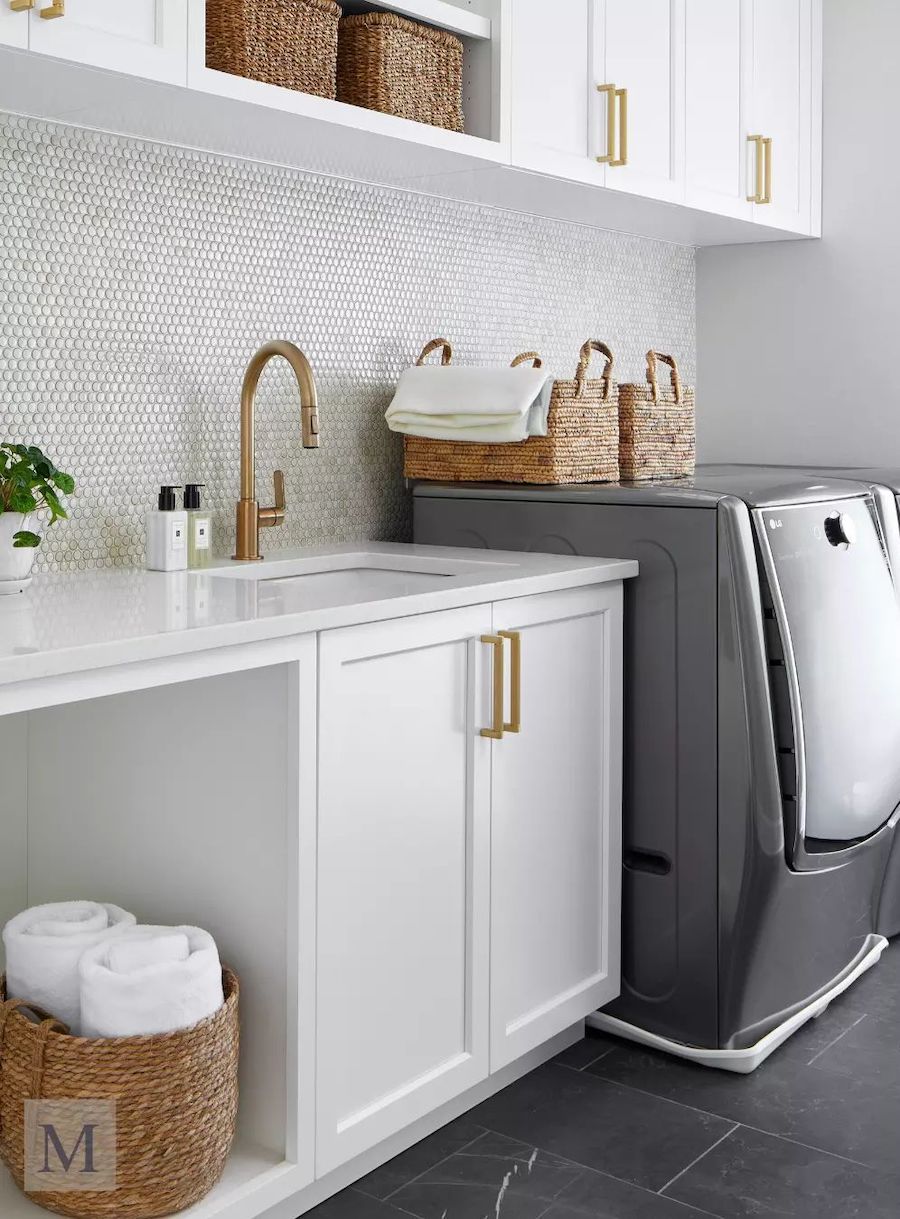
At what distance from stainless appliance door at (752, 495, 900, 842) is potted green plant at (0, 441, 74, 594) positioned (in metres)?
1.15

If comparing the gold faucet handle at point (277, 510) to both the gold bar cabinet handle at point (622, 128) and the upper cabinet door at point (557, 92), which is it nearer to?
the upper cabinet door at point (557, 92)

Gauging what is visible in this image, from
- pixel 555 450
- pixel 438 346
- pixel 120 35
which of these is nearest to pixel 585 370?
pixel 555 450

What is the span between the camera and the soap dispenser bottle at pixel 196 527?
2115 mm

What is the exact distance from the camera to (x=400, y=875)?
73.6 inches

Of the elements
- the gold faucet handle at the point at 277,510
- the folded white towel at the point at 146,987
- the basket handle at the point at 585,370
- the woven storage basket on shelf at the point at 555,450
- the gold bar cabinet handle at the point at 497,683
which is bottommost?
the folded white towel at the point at 146,987

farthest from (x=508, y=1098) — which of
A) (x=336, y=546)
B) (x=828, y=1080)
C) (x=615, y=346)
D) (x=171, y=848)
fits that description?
(x=615, y=346)

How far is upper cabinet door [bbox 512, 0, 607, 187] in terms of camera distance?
7.70ft

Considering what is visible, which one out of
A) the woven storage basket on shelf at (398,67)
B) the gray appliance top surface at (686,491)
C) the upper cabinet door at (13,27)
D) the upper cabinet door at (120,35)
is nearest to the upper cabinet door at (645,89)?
the woven storage basket on shelf at (398,67)

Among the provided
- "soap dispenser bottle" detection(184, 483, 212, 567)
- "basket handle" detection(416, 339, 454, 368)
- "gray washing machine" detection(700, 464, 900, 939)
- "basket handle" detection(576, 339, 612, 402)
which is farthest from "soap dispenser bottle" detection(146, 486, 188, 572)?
"gray washing machine" detection(700, 464, 900, 939)

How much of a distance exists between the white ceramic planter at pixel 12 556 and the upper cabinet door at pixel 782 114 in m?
1.99

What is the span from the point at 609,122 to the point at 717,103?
51 cm

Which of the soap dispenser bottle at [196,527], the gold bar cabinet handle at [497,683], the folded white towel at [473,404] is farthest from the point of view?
the folded white towel at [473,404]

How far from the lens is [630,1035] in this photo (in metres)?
2.37

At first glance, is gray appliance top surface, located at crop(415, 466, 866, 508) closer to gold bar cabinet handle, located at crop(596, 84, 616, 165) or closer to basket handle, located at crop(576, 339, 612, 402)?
basket handle, located at crop(576, 339, 612, 402)
